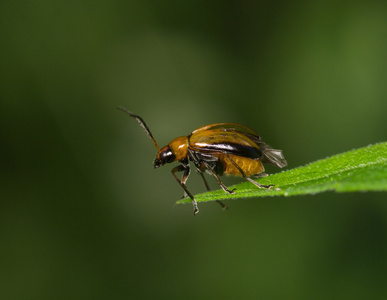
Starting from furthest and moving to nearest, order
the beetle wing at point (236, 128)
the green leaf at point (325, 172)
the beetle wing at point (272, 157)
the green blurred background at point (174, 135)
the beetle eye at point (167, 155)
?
the green blurred background at point (174, 135) < the beetle eye at point (167, 155) < the beetle wing at point (272, 157) < the beetle wing at point (236, 128) < the green leaf at point (325, 172)

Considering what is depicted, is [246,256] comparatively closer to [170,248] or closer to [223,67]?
[170,248]

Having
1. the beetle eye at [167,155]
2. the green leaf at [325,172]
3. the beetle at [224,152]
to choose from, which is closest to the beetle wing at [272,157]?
the beetle at [224,152]

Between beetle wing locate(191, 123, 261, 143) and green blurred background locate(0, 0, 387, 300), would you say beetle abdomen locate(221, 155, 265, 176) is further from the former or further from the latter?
green blurred background locate(0, 0, 387, 300)

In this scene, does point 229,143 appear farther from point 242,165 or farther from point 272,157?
point 272,157

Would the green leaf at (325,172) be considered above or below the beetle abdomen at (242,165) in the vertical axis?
above

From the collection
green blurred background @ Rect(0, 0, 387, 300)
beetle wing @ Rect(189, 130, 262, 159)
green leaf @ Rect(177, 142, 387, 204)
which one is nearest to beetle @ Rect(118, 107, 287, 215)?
beetle wing @ Rect(189, 130, 262, 159)

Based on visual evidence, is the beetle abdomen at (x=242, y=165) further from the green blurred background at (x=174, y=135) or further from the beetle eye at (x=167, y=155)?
the green blurred background at (x=174, y=135)
